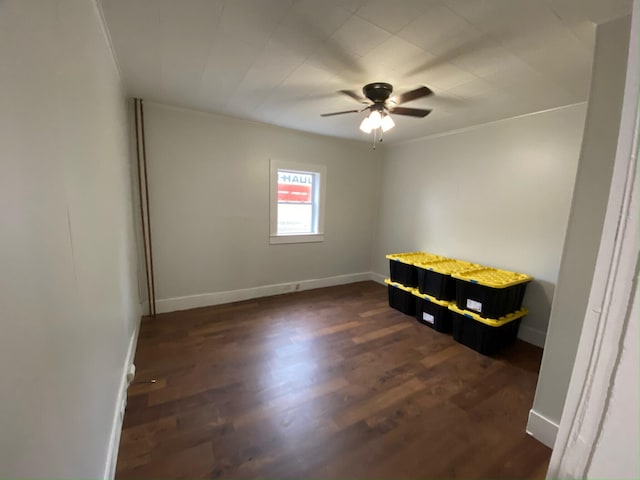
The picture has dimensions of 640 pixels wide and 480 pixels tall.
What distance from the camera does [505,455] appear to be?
59.3 inches

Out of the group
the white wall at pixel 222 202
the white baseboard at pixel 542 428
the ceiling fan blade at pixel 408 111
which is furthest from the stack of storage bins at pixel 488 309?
the white wall at pixel 222 202

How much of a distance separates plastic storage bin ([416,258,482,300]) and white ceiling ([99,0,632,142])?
5.43 ft

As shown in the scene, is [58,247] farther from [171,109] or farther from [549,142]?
[549,142]

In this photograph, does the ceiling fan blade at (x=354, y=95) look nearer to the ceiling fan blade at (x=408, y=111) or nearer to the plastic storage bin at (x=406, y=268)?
the ceiling fan blade at (x=408, y=111)

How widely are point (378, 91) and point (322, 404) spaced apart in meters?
2.35

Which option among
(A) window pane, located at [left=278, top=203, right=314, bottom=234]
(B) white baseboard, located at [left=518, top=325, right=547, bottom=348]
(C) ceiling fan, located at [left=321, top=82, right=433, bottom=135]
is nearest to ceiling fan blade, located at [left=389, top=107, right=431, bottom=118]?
(C) ceiling fan, located at [left=321, top=82, right=433, bottom=135]

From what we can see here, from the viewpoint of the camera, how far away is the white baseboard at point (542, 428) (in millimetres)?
1565

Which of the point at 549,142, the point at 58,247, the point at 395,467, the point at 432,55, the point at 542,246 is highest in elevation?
the point at 432,55

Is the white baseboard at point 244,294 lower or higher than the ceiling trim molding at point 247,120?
lower

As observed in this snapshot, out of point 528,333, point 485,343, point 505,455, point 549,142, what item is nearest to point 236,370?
point 505,455

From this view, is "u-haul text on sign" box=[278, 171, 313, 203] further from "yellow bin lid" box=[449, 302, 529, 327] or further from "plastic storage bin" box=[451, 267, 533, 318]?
"yellow bin lid" box=[449, 302, 529, 327]

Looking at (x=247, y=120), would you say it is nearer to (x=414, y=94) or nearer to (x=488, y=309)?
(x=414, y=94)

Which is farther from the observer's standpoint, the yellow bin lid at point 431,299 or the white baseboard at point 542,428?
the yellow bin lid at point 431,299

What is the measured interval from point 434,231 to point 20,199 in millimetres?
3837
